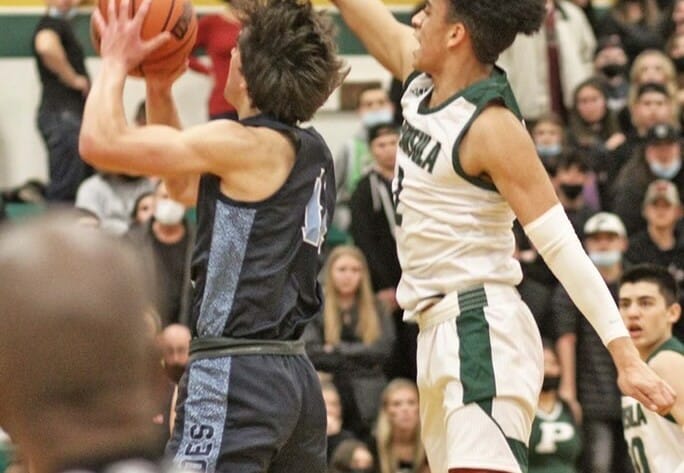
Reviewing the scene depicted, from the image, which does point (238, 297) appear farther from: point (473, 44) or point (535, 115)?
point (535, 115)

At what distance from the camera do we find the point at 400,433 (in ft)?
28.5

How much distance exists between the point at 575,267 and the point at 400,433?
411cm

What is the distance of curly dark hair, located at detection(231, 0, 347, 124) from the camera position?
15.4ft

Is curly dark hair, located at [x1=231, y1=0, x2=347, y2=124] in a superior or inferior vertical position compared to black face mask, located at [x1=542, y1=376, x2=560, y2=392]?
superior

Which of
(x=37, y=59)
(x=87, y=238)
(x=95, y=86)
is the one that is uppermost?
(x=37, y=59)

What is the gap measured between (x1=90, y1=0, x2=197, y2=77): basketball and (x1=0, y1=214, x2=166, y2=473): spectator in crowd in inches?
106

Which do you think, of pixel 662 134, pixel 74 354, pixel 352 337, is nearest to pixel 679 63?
pixel 662 134

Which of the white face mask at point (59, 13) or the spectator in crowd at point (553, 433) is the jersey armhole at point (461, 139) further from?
the white face mask at point (59, 13)

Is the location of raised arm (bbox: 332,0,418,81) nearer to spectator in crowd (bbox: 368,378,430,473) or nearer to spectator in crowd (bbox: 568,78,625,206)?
spectator in crowd (bbox: 368,378,430,473)

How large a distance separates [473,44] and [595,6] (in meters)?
8.93

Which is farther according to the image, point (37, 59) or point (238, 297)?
point (37, 59)

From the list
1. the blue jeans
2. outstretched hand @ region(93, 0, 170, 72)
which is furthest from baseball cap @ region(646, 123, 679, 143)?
outstretched hand @ region(93, 0, 170, 72)

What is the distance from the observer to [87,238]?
2.16 metres

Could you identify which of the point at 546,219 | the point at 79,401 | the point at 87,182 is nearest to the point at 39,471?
the point at 79,401
